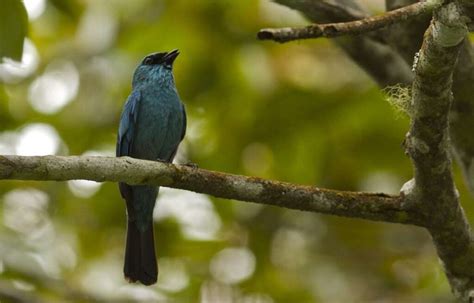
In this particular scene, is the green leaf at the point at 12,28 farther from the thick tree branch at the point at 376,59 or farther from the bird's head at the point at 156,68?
the bird's head at the point at 156,68

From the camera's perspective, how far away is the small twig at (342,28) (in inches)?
→ 125

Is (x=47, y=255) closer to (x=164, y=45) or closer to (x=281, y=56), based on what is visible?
(x=164, y=45)

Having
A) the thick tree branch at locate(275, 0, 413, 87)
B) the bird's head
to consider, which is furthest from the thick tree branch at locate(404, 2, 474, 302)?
the bird's head

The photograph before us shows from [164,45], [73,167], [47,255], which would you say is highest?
[164,45]

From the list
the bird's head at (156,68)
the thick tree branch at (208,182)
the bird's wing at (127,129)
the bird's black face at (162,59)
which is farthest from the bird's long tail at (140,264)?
the thick tree branch at (208,182)

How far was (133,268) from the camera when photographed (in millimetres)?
5410

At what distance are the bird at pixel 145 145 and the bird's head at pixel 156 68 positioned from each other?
67mm

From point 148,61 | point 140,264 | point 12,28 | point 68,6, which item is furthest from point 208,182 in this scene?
point 68,6

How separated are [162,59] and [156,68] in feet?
0.32

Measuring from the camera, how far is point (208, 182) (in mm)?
3641

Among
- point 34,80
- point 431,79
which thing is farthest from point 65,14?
point 431,79

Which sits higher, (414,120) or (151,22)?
(151,22)

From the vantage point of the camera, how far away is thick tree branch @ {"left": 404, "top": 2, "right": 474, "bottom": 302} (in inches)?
129

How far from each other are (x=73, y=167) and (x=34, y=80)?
12.4ft
